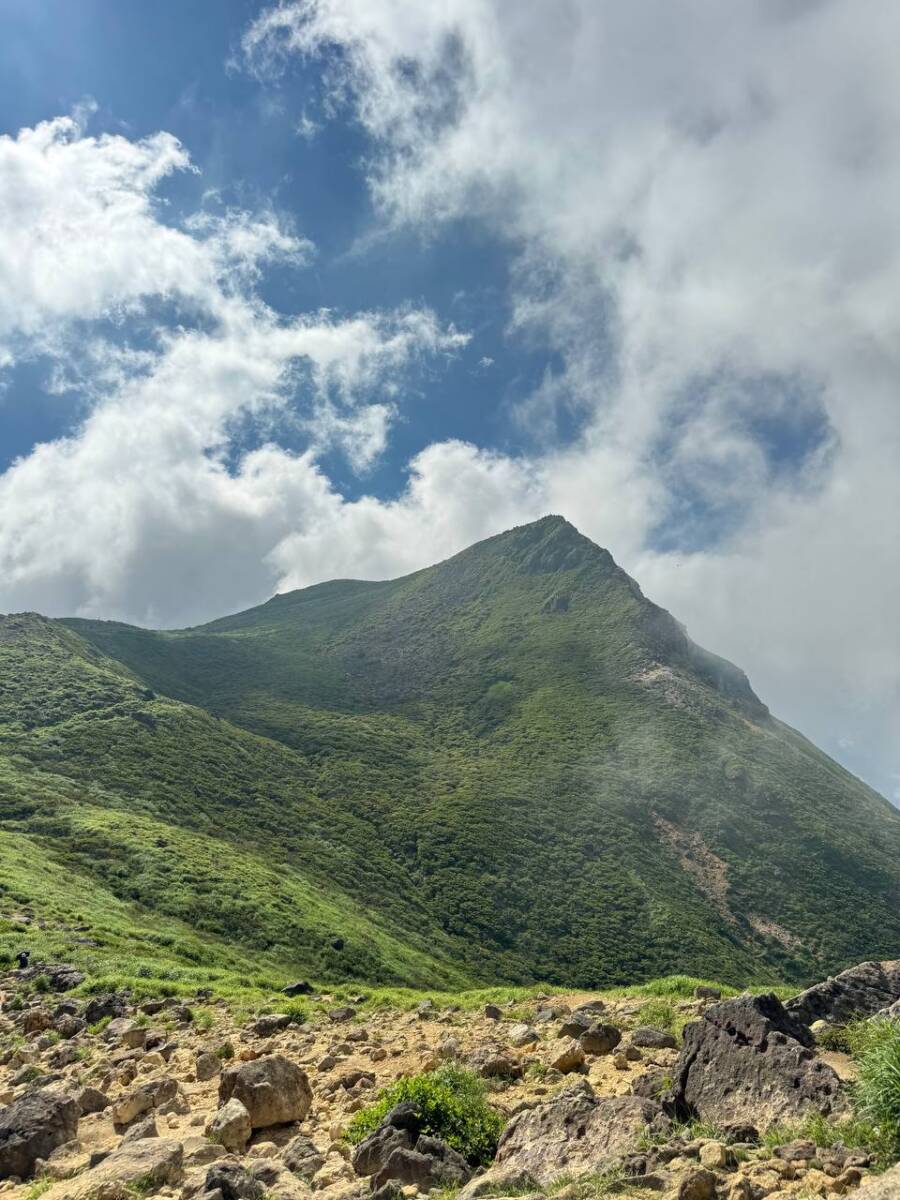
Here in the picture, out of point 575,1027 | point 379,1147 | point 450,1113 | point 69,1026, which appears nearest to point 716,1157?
point 450,1113

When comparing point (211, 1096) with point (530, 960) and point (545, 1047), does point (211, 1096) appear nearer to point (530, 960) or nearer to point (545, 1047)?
point (545, 1047)

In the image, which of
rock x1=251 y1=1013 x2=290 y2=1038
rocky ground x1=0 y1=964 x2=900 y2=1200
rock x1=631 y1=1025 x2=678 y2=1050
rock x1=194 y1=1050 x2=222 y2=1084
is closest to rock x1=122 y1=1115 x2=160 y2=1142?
rocky ground x1=0 y1=964 x2=900 y2=1200

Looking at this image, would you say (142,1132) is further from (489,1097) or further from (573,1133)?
(573,1133)

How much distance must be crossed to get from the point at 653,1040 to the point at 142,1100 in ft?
24.3

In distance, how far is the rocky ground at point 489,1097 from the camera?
248 inches

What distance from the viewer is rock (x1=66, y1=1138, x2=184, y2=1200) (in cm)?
697

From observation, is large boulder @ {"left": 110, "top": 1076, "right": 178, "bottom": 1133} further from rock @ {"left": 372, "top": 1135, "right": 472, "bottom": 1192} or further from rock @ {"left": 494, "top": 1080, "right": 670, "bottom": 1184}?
rock @ {"left": 494, "top": 1080, "right": 670, "bottom": 1184}

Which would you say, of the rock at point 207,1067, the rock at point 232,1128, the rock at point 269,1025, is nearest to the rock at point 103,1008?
the rock at point 269,1025

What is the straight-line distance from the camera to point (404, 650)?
157m

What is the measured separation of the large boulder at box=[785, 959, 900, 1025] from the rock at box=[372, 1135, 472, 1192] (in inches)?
232

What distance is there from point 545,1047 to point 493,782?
81.9 metres

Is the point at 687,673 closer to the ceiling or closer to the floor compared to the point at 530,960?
closer to the ceiling

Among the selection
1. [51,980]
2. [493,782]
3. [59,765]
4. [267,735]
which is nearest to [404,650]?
[267,735]

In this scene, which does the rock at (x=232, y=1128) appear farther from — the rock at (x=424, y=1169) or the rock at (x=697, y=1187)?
the rock at (x=697, y=1187)
